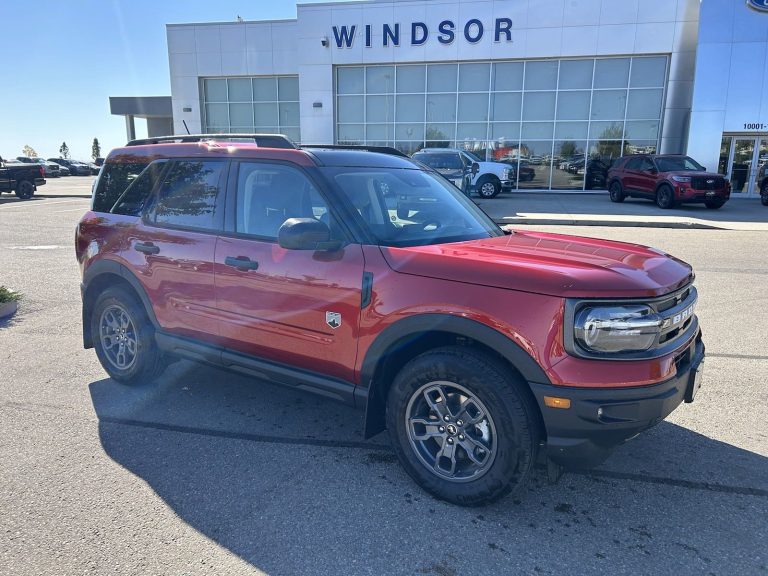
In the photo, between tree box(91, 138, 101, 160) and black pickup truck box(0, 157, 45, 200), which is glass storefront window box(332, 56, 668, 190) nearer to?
black pickup truck box(0, 157, 45, 200)

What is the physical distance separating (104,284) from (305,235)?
2.49 m

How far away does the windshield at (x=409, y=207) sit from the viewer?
3341mm

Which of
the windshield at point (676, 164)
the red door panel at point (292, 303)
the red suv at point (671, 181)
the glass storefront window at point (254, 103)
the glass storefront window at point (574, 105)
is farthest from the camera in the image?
the glass storefront window at point (254, 103)

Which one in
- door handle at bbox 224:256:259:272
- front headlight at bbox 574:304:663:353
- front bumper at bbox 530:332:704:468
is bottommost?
front bumper at bbox 530:332:704:468

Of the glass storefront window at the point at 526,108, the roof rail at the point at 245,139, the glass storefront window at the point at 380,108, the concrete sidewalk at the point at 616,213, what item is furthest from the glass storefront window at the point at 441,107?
the roof rail at the point at 245,139

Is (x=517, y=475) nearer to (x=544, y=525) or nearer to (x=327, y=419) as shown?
(x=544, y=525)

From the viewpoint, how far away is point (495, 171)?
2138cm

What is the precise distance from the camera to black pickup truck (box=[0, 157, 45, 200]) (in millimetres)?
23203

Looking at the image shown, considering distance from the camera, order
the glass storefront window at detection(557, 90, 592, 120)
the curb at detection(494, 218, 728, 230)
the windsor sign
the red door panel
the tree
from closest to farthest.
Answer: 1. the red door panel
2. the curb at detection(494, 218, 728, 230)
3. the windsor sign
4. the glass storefront window at detection(557, 90, 592, 120)
5. the tree

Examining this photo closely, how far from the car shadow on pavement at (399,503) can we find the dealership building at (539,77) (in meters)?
23.6

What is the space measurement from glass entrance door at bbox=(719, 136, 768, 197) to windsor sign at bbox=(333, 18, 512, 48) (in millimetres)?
10634

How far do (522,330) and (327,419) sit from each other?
188 cm

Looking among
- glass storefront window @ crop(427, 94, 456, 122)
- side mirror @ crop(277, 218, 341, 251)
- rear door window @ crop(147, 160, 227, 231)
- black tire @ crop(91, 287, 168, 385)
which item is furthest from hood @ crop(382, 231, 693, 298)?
glass storefront window @ crop(427, 94, 456, 122)

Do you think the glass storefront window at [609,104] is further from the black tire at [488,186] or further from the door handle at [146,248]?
the door handle at [146,248]
